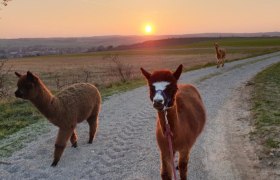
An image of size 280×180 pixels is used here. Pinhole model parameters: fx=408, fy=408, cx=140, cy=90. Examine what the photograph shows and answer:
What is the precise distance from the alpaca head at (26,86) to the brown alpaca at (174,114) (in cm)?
254

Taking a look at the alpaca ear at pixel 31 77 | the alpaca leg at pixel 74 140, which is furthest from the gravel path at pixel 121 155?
the alpaca ear at pixel 31 77

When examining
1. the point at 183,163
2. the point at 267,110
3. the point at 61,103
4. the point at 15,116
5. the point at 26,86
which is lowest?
the point at 15,116

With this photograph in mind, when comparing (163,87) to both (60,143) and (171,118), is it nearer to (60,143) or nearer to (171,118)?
(171,118)

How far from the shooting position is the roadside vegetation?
761cm

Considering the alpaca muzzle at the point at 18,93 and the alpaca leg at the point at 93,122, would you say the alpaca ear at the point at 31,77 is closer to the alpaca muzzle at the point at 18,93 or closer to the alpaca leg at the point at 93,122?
the alpaca muzzle at the point at 18,93

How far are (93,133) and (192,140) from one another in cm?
348

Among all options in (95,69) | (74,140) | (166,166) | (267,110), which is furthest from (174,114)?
(95,69)

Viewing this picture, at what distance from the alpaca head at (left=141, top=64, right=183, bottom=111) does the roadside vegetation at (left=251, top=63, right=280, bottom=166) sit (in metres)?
3.12

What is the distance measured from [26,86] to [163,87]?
334 centimetres

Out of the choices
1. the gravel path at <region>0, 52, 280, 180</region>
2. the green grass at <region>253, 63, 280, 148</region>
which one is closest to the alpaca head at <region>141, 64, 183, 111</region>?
the gravel path at <region>0, 52, 280, 180</region>

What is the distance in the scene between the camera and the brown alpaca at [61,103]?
274 inches

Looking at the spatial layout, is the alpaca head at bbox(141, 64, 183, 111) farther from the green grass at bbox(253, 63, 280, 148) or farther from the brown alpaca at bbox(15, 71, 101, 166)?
the green grass at bbox(253, 63, 280, 148)

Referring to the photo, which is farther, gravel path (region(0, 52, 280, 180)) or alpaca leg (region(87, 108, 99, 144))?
alpaca leg (region(87, 108, 99, 144))

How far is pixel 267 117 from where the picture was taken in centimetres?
1020
